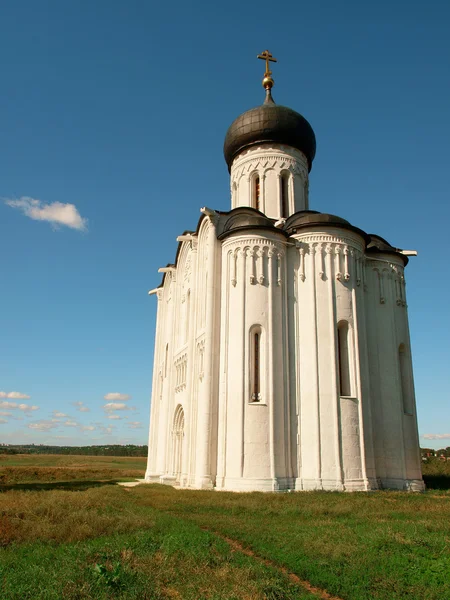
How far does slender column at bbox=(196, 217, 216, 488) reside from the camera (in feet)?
52.5

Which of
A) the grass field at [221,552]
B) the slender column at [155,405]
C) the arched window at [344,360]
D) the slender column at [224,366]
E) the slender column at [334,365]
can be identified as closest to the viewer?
the grass field at [221,552]

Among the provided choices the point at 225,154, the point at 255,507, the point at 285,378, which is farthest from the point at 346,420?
the point at 225,154

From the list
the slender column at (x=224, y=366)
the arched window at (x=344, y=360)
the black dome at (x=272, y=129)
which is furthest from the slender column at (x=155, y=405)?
the arched window at (x=344, y=360)

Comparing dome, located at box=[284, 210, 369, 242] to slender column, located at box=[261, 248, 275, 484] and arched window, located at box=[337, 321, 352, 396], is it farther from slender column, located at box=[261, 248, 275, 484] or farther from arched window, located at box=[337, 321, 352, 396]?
arched window, located at box=[337, 321, 352, 396]

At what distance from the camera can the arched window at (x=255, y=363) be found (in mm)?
16203

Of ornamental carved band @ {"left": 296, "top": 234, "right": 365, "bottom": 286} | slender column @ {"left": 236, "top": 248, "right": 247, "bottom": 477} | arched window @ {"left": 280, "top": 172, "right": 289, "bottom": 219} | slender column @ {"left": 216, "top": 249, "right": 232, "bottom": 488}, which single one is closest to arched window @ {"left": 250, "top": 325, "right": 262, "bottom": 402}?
slender column @ {"left": 236, "top": 248, "right": 247, "bottom": 477}

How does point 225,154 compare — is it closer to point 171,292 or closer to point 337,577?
point 171,292

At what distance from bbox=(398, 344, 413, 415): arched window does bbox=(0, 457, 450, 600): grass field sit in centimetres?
785

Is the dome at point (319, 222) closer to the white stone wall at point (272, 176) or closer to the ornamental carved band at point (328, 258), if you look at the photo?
the ornamental carved band at point (328, 258)

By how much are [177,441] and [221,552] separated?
48.6 ft

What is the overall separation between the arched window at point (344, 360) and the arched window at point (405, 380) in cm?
289

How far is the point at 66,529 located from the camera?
24.2 ft

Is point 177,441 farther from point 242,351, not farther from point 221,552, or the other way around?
point 221,552

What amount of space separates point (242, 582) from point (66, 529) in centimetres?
354
